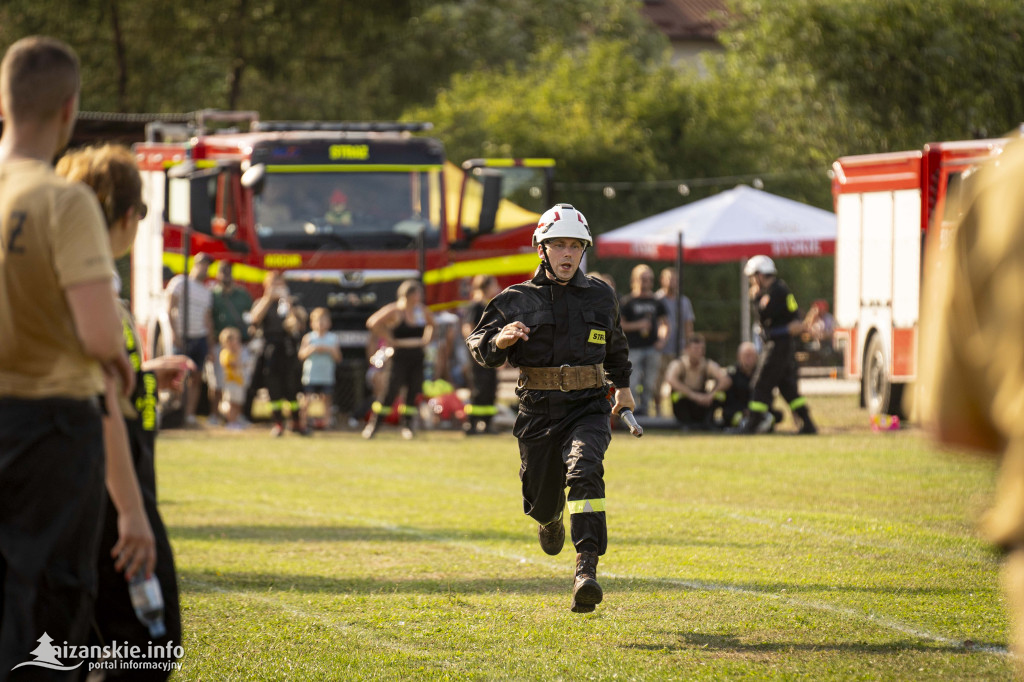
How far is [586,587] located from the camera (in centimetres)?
715

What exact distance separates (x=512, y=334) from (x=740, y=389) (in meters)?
12.2


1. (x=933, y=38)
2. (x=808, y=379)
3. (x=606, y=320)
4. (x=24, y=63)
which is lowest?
(x=808, y=379)

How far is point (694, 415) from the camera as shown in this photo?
19.5 metres

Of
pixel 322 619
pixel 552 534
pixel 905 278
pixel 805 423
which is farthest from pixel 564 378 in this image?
pixel 905 278

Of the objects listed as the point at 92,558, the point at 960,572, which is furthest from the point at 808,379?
the point at 92,558

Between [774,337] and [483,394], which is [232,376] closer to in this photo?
[483,394]

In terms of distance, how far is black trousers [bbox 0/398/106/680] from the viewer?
405 centimetres

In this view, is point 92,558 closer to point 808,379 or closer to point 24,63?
point 24,63

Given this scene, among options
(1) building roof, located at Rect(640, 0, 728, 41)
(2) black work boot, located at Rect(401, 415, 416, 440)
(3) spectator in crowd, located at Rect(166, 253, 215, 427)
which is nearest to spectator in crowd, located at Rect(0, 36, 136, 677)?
(2) black work boot, located at Rect(401, 415, 416, 440)

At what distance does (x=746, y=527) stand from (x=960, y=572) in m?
2.24

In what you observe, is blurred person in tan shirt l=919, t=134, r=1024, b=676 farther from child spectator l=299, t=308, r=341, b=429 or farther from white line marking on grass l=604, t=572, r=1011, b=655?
child spectator l=299, t=308, r=341, b=429

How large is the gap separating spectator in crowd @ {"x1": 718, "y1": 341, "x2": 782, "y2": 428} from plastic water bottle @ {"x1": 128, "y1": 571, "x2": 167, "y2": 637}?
1539cm

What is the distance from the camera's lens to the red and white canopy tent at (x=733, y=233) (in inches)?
923

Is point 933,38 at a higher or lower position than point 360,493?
higher
